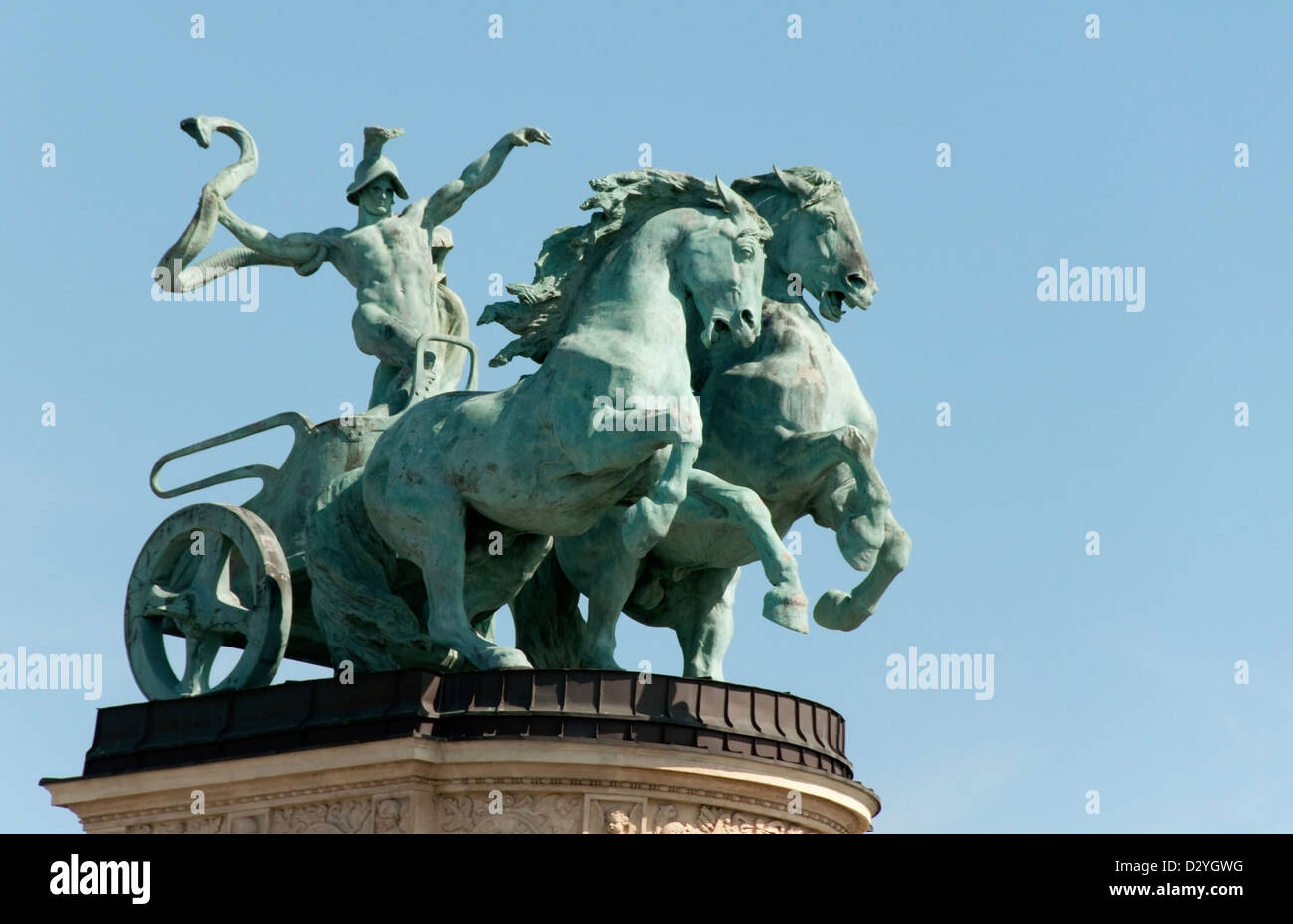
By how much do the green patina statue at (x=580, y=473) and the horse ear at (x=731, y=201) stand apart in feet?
0.05

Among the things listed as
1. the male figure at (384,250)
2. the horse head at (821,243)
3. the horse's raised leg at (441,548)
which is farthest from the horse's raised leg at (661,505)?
the male figure at (384,250)

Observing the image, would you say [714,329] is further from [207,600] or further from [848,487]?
[207,600]

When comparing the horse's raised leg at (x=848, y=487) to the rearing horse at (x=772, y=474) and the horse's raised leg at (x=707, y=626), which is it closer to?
the rearing horse at (x=772, y=474)

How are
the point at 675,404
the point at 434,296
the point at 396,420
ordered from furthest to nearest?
the point at 434,296 < the point at 396,420 < the point at 675,404

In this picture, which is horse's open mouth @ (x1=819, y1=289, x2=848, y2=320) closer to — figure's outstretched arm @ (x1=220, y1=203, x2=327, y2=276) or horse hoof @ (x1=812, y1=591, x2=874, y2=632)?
horse hoof @ (x1=812, y1=591, x2=874, y2=632)

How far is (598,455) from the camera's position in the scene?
56.7ft

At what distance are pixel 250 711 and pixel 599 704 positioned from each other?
250 cm

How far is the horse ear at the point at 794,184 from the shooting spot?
1941 centimetres

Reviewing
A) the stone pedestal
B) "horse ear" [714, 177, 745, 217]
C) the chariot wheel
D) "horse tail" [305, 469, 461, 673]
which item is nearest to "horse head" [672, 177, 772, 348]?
"horse ear" [714, 177, 745, 217]

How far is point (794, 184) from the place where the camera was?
1944cm
